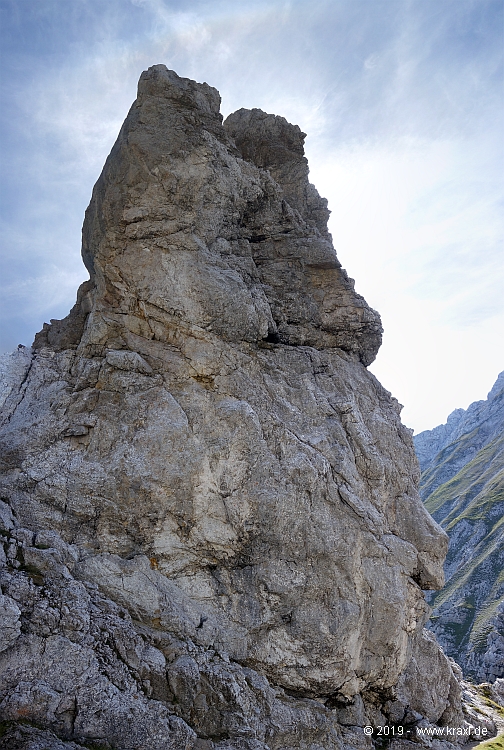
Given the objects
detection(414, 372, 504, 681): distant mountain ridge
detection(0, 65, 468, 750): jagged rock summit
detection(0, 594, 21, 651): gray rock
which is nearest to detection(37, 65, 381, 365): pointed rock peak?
detection(0, 65, 468, 750): jagged rock summit

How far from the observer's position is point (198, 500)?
31547mm

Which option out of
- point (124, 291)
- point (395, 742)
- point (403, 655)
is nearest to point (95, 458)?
point (124, 291)

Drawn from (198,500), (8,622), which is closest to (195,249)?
(198,500)

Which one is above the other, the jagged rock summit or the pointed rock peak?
the pointed rock peak

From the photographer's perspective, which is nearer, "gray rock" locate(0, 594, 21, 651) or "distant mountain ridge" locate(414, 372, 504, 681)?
"gray rock" locate(0, 594, 21, 651)

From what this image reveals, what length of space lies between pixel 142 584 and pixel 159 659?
4.01 meters

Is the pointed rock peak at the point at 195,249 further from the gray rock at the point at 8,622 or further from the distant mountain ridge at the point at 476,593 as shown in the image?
the distant mountain ridge at the point at 476,593

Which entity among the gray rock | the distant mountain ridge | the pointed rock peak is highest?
the pointed rock peak

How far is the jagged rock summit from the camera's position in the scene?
2553 cm

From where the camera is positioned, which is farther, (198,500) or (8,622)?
(198,500)

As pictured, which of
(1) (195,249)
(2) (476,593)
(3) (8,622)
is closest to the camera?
(3) (8,622)

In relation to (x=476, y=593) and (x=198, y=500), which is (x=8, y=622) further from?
(x=476, y=593)

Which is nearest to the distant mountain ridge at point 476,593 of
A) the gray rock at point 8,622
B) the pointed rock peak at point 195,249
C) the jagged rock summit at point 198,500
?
the jagged rock summit at point 198,500

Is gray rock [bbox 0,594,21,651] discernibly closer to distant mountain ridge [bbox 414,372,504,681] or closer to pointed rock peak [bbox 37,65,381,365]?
pointed rock peak [bbox 37,65,381,365]
